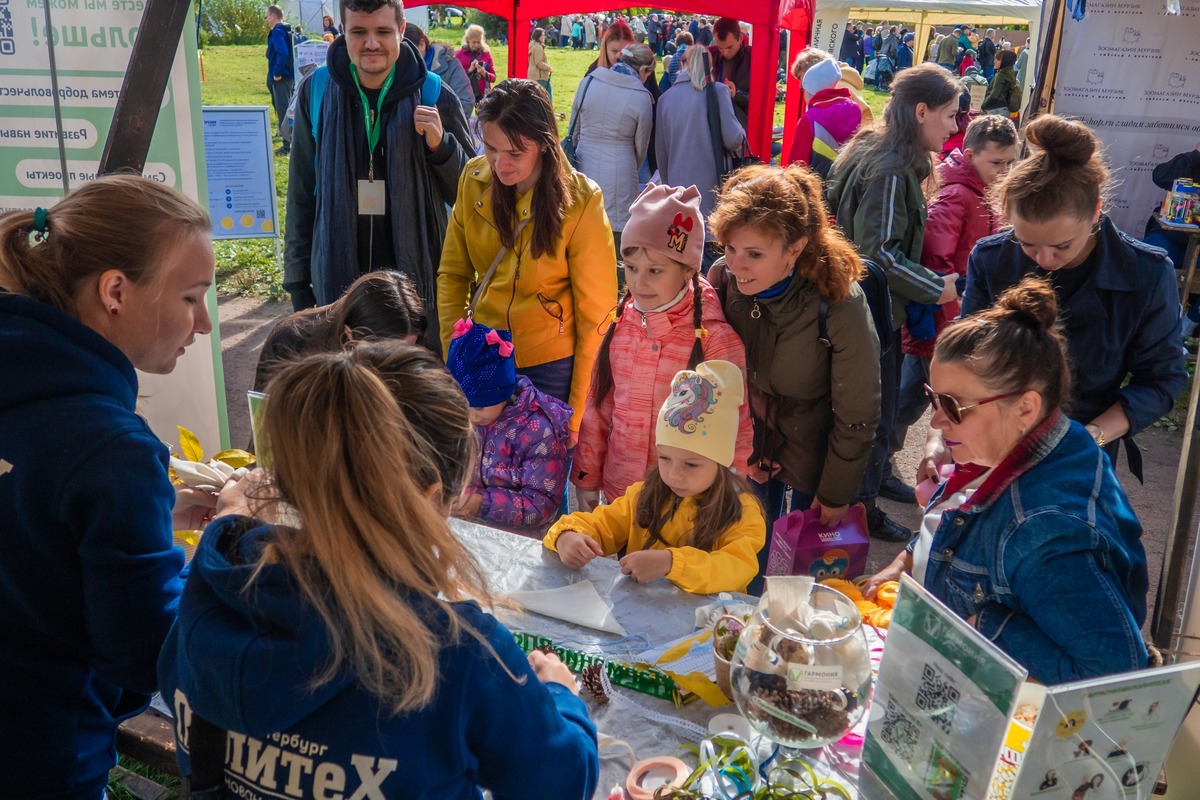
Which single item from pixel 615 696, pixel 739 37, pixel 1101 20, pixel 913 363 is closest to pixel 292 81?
pixel 739 37

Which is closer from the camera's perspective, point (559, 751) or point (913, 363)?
point (559, 751)

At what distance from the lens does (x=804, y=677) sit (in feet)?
4.61

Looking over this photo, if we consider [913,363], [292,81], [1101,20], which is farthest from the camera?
[292,81]

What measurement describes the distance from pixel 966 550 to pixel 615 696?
69 cm

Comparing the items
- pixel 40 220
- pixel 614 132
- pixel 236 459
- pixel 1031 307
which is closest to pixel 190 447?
pixel 236 459

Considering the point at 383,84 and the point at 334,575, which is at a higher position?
the point at 383,84

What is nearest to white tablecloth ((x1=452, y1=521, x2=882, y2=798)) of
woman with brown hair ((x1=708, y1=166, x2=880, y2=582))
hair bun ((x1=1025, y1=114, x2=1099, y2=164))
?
woman with brown hair ((x1=708, y1=166, x2=880, y2=582))

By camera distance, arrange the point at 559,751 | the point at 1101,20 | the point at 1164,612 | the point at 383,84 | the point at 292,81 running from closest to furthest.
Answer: the point at 559,751, the point at 1164,612, the point at 383,84, the point at 1101,20, the point at 292,81

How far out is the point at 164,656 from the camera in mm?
1314

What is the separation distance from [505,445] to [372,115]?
1.52 meters

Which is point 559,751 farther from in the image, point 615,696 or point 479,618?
point 615,696

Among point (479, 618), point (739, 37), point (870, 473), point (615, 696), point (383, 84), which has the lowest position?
point (870, 473)

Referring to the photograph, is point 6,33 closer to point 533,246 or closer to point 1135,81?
point 533,246

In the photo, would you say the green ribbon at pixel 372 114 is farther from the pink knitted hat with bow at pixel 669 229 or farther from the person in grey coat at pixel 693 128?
the person in grey coat at pixel 693 128
